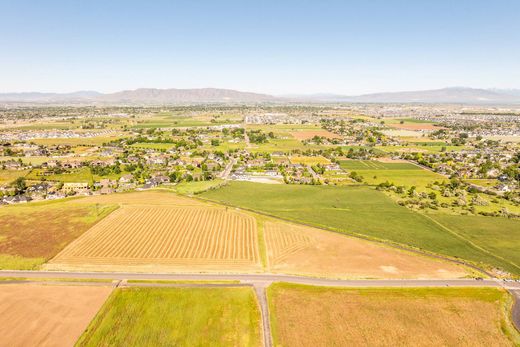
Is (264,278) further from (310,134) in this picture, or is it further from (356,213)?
(310,134)

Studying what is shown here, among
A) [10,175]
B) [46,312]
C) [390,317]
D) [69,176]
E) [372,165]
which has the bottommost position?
[390,317]

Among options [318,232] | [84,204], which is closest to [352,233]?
[318,232]

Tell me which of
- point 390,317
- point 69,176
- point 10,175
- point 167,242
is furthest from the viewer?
point 69,176

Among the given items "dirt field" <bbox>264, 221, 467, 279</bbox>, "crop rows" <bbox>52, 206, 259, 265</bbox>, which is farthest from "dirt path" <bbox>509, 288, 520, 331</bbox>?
"crop rows" <bbox>52, 206, 259, 265</bbox>

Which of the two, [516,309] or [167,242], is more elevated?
[167,242]

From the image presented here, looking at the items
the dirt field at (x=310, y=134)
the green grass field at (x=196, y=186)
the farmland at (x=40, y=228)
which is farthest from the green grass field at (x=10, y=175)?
the dirt field at (x=310, y=134)

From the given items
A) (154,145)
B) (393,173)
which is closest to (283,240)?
(393,173)

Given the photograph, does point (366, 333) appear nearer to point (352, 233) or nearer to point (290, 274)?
point (290, 274)
